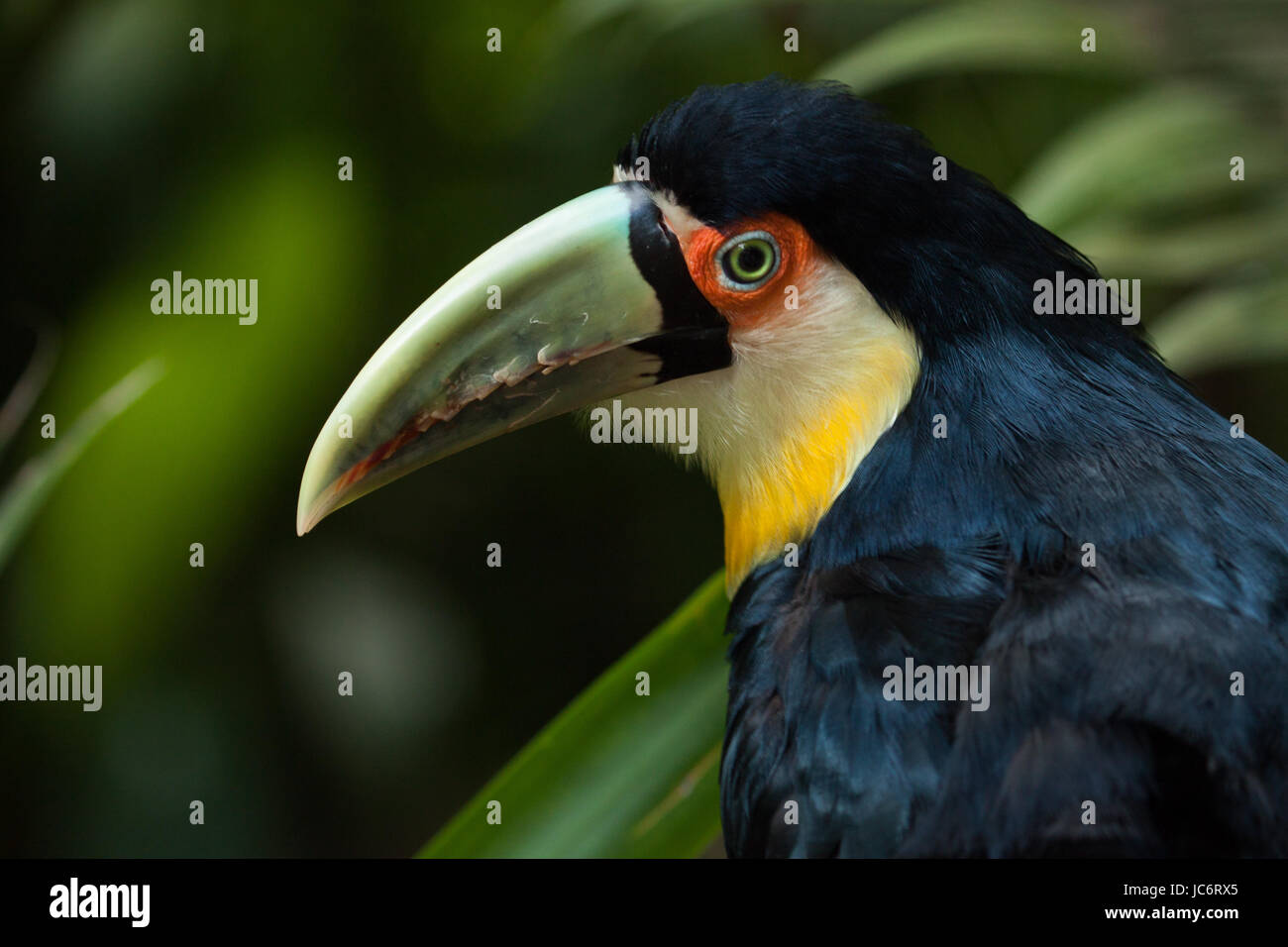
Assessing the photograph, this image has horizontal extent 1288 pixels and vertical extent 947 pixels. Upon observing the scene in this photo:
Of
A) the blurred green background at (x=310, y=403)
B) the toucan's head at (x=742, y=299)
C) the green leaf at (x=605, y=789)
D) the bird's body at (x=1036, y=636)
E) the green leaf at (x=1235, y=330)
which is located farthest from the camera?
the blurred green background at (x=310, y=403)

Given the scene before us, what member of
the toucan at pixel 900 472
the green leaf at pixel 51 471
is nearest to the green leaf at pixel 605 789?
the toucan at pixel 900 472

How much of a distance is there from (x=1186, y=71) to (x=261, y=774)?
6.79ft

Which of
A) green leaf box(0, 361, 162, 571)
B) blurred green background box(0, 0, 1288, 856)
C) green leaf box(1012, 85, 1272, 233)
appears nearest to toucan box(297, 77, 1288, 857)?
green leaf box(1012, 85, 1272, 233)

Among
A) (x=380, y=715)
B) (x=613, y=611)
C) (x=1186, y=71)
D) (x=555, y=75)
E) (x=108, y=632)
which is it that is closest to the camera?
(x=1186, y=71)

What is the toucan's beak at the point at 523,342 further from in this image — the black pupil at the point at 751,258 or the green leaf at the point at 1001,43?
the green leaf at the point at 1001,43

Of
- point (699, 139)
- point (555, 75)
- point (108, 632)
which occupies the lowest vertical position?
point (108, 632)

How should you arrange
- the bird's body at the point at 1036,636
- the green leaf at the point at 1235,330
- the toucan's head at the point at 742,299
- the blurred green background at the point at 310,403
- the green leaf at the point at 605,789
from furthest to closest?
the blurred green background at the point at 310,403
the green leaf at the point at 1235,330
the toucan's head at the point at 742,299
the green leaf at the point at 605,789
the bird's body at the point at 1036,636

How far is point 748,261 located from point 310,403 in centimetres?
106

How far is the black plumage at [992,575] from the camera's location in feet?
3.98

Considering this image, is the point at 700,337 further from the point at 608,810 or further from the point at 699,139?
the point at 608,810

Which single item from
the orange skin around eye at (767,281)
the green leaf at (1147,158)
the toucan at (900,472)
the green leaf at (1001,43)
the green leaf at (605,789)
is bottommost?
the green leaf at (605,789)

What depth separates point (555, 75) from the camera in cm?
238

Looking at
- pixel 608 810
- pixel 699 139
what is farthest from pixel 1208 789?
pixel 699 139

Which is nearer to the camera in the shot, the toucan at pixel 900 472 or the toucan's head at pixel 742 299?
the toucan at pixel 900 472
